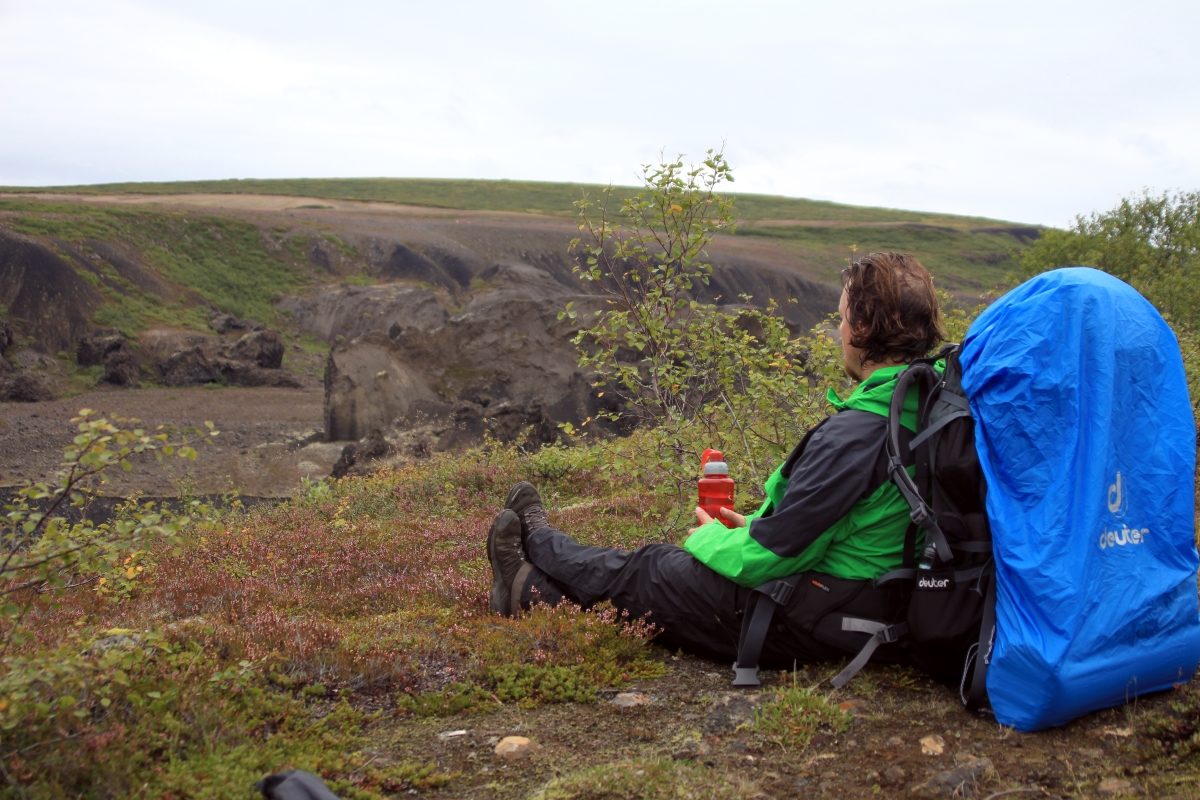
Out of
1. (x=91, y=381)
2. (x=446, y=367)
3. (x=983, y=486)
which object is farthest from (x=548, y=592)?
(x=91, y=381)

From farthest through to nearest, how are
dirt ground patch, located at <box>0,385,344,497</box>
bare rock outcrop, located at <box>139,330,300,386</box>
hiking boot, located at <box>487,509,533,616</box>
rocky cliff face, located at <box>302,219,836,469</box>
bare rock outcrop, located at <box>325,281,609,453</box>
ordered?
bare rock outcrop, located at <box>139,330,300,386</box> < bare rock outcrop, located at <box>325,281,609,453</box> < dirt ground patch, located at <box>0,385,344,497</box> < rocky cliff face, located at <box>302,219,836,469</box> < hiking boot, located at <box>487,509,533,616</box>

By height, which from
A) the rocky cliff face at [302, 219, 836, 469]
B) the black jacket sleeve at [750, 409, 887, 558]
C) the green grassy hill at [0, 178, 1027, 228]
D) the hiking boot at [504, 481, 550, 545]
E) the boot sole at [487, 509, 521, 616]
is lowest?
the rocky cliff face at [302, 219, 836, 469]

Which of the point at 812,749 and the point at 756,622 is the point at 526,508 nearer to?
the point at 756,622

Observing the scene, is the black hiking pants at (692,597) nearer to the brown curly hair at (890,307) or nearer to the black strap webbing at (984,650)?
the black strap webbing at (984,650)

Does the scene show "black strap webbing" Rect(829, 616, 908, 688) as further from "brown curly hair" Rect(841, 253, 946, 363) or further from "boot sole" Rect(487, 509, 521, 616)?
"boot sole" Rect(487, 509, 521, 616)

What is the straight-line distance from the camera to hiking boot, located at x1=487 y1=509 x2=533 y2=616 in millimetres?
5227

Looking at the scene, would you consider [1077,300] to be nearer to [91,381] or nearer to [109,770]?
[109,770]

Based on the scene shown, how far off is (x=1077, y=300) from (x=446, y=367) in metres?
21.3

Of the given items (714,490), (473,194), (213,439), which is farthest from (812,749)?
(473,194)

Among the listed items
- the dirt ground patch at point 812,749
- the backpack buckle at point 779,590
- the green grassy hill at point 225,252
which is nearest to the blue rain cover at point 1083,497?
the dirt ground patch at point 812,749

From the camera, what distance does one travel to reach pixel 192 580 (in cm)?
653

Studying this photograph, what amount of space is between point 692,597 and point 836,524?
2.64ft

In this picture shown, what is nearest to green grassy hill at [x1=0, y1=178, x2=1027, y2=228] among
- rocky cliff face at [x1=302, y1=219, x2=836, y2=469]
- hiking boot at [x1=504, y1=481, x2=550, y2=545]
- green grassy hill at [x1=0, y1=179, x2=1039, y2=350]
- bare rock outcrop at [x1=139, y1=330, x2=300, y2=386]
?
green grassy hill at [x1=0, y1=179, x2=1039, y2=350]

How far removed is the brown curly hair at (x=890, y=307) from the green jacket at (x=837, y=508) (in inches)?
5.2
